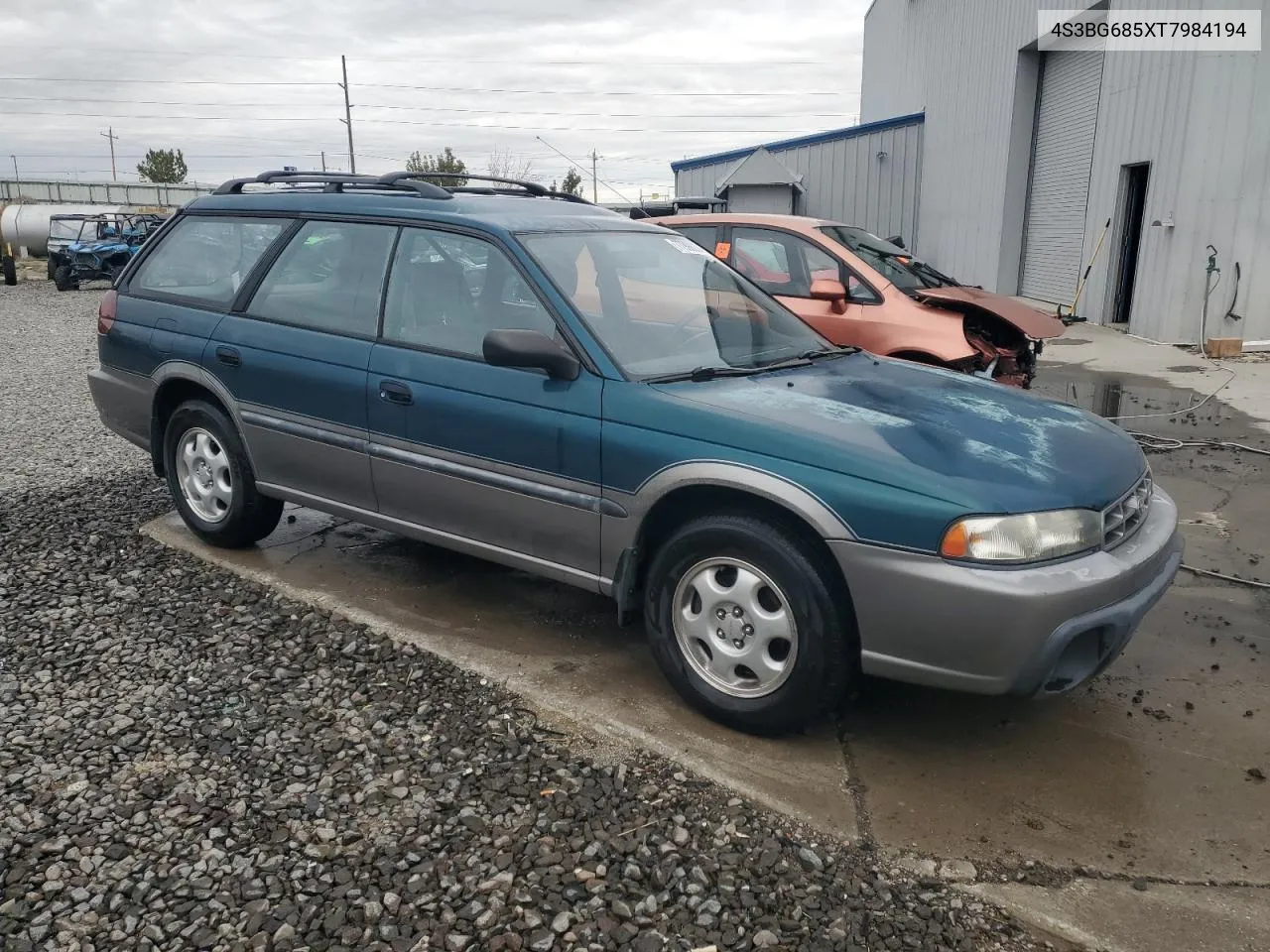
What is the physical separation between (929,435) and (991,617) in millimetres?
662

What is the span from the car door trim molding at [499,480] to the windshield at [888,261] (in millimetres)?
4537

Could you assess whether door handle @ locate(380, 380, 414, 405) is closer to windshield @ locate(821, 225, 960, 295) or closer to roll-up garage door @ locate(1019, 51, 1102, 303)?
windshield @ locate(821, 225, 960, 295)

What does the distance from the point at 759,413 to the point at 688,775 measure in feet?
3.86

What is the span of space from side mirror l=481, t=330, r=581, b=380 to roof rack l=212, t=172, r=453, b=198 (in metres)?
1.23

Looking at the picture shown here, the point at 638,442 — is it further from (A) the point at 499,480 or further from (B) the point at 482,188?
(B) the point at 482,188

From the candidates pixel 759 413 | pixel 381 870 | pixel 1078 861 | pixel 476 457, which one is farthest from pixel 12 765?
pixel 1078 861

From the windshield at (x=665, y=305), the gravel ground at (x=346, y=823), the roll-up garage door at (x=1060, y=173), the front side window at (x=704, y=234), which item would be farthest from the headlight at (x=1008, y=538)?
the roll-up garage door at (x=1060, y=173)

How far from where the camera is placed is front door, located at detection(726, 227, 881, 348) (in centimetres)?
736

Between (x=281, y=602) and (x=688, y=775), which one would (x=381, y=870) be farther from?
(x=281, y=602)

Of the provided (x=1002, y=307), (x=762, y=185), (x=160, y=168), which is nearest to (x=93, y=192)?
(x=160, y=168)

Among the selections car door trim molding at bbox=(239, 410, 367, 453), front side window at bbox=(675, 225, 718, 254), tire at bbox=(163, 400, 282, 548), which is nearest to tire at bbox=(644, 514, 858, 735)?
car door trim molding at bbox=(239, 410, 367, 453)

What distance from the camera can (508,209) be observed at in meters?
4.32

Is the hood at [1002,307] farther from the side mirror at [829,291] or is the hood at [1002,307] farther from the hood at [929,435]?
the hood at [929,435]

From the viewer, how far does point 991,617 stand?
287cm
